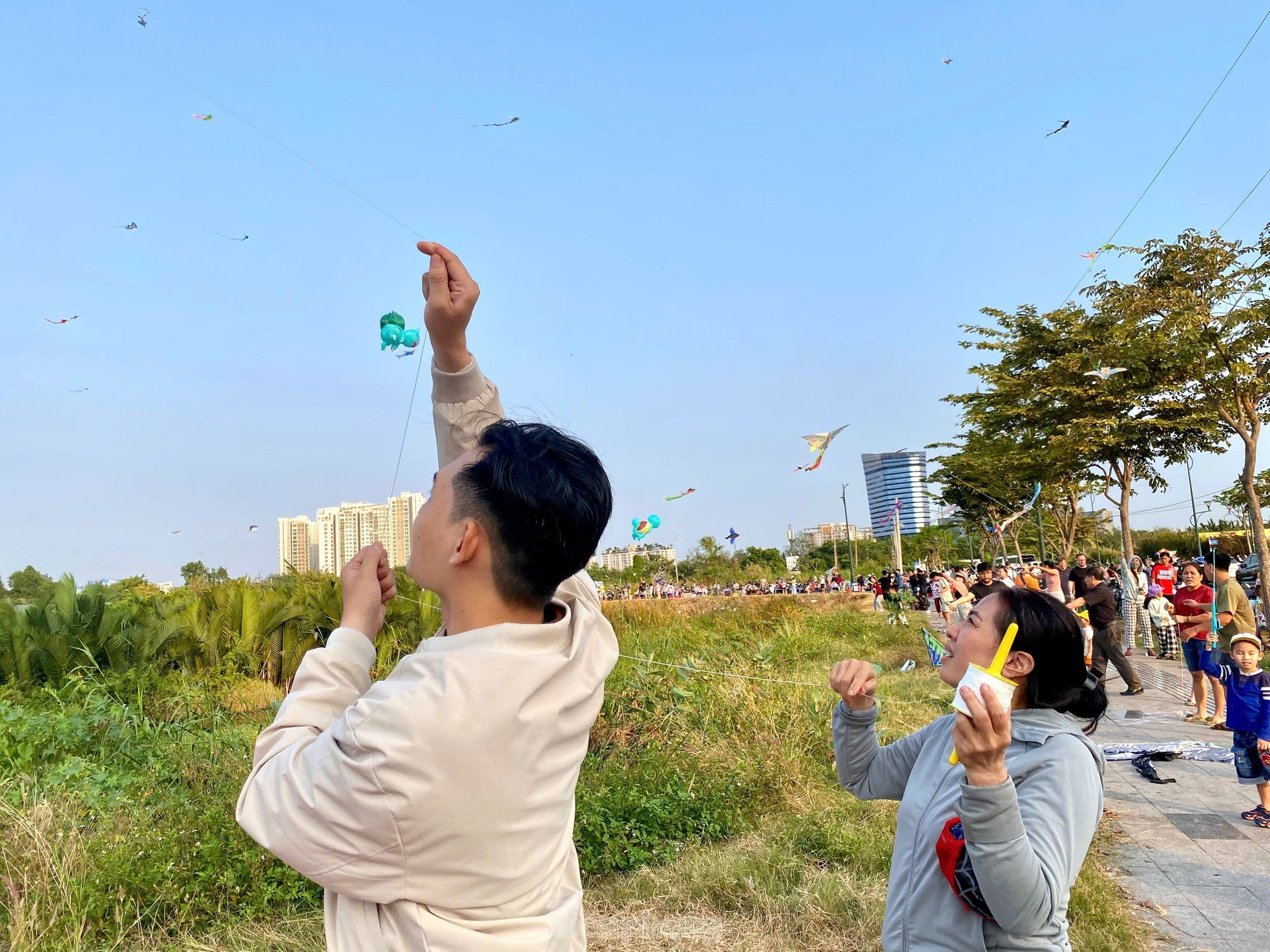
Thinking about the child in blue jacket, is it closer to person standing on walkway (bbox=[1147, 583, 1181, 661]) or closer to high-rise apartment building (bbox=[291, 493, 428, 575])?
high-rise apartment building (bbox=[291, 493, 428, 575])

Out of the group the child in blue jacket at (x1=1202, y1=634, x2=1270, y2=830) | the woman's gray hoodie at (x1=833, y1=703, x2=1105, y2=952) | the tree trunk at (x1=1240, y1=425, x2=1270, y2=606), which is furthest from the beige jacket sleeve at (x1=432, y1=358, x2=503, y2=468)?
the tree trunk at (x1=1240, y1=425, x2=1270, y2=606)

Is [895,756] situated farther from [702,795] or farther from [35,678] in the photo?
[35,678]

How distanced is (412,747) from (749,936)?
3.22 meters

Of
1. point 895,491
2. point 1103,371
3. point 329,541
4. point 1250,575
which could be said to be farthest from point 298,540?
point 895,491

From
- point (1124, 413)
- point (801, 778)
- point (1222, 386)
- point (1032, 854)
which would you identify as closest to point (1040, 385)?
point (1124, 413)

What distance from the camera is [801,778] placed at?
592cm

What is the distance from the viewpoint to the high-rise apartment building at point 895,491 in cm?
6209

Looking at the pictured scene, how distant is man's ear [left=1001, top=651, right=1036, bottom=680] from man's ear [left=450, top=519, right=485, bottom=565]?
126cm

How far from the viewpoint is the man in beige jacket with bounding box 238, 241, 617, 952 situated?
4.10ft

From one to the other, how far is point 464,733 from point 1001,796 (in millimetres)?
976

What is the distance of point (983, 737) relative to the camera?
160 cm

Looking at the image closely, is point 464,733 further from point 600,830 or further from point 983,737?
point 600,830

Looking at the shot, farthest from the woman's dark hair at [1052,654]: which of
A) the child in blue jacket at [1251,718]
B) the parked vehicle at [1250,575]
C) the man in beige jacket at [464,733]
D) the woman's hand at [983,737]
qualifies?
the parked vehicle at [1250,575]

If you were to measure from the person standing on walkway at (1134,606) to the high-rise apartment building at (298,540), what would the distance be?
12.1 m
